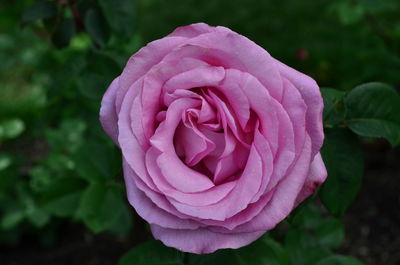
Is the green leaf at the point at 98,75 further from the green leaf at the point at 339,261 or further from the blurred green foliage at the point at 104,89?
the green leaf at the point at 339,261

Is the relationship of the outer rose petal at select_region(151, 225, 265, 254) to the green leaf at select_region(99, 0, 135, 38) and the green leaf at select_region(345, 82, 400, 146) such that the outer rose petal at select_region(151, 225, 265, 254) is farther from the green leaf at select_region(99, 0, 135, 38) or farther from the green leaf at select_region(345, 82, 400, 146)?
the green leaf at select_region(99, 0, 135, 38)

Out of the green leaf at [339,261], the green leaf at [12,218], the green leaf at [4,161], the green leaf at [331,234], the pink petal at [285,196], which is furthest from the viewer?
the green leaf at [4,161]

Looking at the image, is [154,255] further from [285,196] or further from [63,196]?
[63,196]

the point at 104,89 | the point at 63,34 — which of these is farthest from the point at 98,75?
the point at 63,34

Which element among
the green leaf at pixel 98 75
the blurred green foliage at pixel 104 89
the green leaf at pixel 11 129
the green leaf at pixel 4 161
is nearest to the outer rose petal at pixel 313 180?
the blurred green foliage at pixel 104 89

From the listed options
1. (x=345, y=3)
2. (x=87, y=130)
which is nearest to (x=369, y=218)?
(x=345, y=3)

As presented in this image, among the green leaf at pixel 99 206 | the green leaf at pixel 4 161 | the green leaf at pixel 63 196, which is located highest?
the green leaf at pixel 99 206
